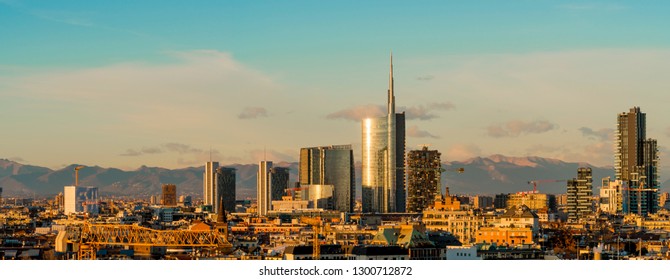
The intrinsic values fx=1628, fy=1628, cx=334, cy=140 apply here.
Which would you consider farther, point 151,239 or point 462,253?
point 151,239

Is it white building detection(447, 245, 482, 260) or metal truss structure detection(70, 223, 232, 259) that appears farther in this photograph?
metal truss structure detection(70, 223, 232, 259)

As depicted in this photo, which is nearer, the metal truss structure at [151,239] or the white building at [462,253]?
the white building at [462,253]
